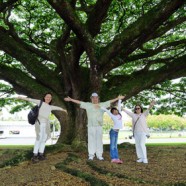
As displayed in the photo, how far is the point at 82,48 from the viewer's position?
10852 millimetres

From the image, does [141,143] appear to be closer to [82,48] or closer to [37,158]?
[37,158]

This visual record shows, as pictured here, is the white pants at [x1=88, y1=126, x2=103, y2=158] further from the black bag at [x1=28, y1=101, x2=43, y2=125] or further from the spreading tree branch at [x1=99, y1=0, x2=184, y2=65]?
the spreading tree branch at [x1=99, y1=0, x2=184, y2=65]

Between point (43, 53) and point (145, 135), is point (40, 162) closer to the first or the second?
point (145, 135)

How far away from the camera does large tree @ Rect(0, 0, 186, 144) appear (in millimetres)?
8938

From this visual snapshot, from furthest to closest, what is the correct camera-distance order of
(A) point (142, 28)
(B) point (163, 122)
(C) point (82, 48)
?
(B) point (163, 122) → (C) point (82, 48) → (A) point (142, 28)

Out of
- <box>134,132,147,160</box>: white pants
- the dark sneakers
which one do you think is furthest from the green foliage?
the dark sneakers

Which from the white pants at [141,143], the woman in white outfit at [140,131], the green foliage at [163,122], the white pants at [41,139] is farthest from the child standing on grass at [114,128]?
the green foliage at [163,122]

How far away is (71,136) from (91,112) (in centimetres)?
293

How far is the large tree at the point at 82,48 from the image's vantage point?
8.94 meters

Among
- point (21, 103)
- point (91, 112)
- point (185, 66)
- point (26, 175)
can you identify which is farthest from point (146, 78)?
point (21, 103)

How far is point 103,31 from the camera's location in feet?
50.0

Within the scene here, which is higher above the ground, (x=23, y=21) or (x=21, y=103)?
(x=23, y=21)

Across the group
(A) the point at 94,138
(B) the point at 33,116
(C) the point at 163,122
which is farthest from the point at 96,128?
(C) the point at 163,122

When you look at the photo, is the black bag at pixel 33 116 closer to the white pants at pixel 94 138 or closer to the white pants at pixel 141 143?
the white pants at pixel 94 138
